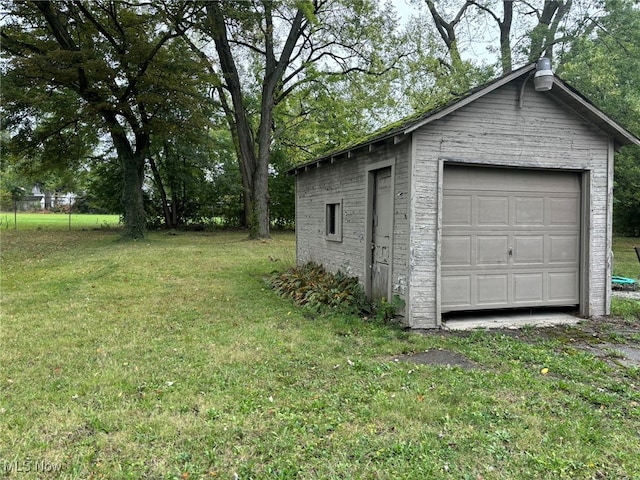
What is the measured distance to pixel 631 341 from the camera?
553 centimetres

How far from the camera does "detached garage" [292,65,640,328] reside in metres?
5.99

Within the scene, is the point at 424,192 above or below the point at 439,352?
above

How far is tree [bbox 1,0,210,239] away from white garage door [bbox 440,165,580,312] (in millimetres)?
13546

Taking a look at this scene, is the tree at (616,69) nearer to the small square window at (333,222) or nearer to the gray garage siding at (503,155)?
the gray garage siding at (503,155)

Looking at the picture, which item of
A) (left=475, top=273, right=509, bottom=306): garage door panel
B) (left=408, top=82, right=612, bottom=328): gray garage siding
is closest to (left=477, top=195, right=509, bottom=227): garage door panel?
(left=408, top=82, right=612, bottom=328): gray garage siding

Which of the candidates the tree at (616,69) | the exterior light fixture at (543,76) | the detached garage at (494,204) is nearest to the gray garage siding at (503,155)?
the detached garage at (494,204)

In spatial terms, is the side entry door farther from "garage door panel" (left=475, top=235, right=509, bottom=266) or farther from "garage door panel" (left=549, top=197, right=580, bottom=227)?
"garage door panel" (left=549, top=197, right=580, bottom=227)

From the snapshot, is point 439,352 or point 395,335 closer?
point 439,352

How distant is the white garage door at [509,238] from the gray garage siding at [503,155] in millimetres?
232

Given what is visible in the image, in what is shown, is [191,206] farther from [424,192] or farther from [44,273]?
[424,192]

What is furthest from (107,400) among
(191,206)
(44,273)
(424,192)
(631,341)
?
(191,206)

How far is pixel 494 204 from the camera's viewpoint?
6.51 m

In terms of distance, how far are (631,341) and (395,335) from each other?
9.67ft

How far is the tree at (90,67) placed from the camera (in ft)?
49.1
